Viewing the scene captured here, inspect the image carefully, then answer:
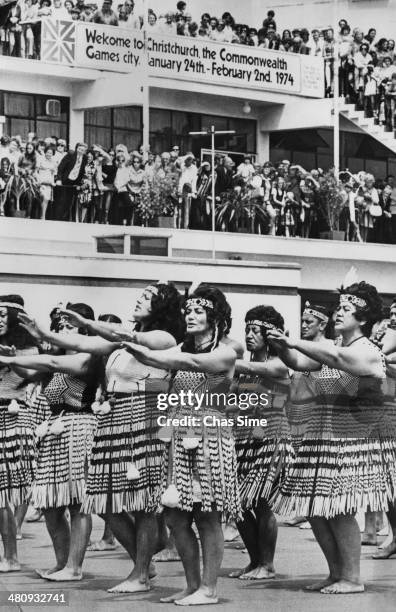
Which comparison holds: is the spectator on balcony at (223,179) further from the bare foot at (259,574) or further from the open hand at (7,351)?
the bare foot at (259,574)

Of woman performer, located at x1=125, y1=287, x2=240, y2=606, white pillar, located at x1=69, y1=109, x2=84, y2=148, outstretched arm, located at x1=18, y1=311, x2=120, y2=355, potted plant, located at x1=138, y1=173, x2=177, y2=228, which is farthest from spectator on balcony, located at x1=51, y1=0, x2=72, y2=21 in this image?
woman performer, located at x1=125, y1=287, x2=240, y2=606

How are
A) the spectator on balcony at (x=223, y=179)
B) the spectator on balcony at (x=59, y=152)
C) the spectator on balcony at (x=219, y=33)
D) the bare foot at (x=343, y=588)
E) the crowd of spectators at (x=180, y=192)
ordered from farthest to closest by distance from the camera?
the spectator on balcony at (x=219, y=33) < the spectator on balcony at (x=223, y=179) < the spectator on balcony at (x=59, y=152) < the crowd of spectators at (x=180, y=192) < the bare foot at (x=343, y=588)

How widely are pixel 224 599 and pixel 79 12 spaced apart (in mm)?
17184

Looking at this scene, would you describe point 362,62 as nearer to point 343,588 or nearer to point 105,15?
point 105,15

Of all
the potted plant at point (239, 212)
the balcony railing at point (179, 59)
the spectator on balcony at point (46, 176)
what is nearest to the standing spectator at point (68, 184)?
the spectator on balcony at point (46, 176)

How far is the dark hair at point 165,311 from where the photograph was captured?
305 inches

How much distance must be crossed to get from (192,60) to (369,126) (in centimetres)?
328

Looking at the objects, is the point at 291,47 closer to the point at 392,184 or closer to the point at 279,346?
the point at 392,184

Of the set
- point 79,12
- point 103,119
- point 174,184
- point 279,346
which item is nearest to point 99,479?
point 279,346

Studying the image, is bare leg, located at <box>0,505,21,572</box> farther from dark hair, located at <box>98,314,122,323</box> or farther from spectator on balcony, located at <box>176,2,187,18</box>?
spectator on balcony, located at <box>176,2,187,18</box>

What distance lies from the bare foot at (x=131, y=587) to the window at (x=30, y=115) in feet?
58.1

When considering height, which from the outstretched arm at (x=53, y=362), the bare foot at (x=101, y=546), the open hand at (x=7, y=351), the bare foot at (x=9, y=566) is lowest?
the bare foot at (x=101, y=546)

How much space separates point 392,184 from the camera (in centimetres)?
2509

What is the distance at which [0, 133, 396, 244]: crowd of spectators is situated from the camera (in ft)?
66.4
